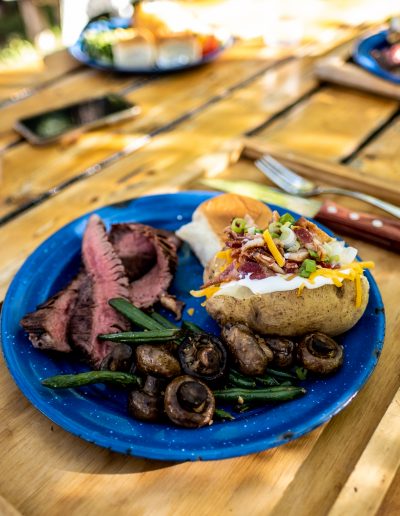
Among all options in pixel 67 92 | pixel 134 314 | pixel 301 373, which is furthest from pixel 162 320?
pixel 67 92

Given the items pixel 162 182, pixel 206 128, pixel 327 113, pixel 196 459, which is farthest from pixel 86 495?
pixel 327 113

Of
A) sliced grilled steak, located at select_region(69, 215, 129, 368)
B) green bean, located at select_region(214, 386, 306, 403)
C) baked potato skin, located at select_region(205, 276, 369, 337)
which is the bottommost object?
green bean, located at select_region(214, 386, 306, 403)

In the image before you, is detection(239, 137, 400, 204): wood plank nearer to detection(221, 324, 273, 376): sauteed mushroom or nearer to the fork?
the fork

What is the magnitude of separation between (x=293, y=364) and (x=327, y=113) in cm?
169

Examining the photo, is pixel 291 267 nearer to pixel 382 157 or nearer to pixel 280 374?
pixel 280 374

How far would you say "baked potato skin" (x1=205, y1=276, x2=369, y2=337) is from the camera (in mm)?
1387

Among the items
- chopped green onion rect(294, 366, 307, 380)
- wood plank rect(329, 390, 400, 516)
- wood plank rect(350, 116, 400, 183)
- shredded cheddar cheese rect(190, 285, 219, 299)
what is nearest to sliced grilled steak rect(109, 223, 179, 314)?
shredded cheddar cheese rect(190, 285, 219, 299)

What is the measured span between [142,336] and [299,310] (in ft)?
1.37

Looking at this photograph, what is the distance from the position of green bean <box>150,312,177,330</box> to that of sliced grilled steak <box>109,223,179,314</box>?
148 millimetres

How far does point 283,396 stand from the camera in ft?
4.13

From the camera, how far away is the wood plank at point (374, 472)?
1.09m

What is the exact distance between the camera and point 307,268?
4.53 feet

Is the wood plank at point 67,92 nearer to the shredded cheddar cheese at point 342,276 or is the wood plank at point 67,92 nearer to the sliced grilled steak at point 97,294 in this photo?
the sliced grilled steak at point 97,294

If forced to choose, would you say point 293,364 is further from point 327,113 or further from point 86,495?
point 327,113
